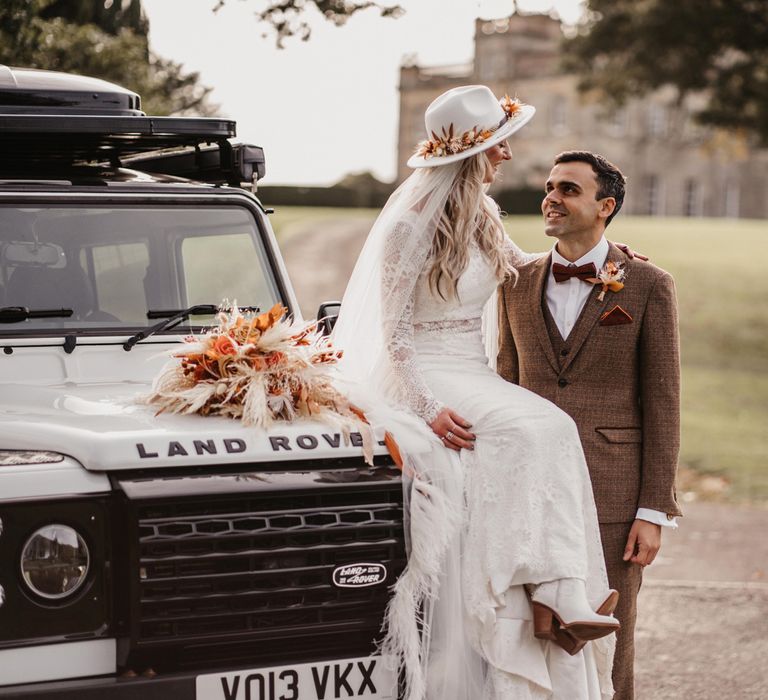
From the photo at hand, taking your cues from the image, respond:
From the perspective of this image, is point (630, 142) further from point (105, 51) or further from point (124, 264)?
point (124, 264)

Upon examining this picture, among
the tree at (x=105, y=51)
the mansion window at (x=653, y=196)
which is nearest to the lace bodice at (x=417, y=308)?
the tree at (x=105, y=51)

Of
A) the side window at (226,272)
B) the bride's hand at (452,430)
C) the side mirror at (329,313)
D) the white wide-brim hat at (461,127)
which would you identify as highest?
the white wide-brim hat at (461,127)

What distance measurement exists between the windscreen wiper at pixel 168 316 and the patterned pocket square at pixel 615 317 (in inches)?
61.9

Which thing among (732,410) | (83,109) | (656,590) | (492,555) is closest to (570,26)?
(732,410)

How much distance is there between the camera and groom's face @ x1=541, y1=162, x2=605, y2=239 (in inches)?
174

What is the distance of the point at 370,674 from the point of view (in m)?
3.69

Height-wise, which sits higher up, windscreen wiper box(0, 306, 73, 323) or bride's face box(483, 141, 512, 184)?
bride's face box(483, 141, 512, 184)

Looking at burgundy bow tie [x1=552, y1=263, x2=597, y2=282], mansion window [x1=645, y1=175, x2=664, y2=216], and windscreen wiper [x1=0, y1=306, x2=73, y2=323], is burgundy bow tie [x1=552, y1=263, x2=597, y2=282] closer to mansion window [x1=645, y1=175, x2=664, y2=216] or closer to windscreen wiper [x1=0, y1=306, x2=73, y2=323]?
windscreen wiper [x1=0, y1=306, x2=73, y2=323]

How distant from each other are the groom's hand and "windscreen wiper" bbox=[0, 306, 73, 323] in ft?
7.68

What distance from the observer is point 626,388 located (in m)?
4.38

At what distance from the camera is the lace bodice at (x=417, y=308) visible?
13.7 ft

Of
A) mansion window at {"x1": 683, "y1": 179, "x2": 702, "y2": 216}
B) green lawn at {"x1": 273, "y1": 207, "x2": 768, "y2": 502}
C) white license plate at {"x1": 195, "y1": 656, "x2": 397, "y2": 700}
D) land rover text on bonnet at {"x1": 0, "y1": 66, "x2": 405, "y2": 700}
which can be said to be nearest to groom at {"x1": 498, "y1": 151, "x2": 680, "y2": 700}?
land rover text on bonnet at {"x1": 0, "y1": 66, "x2": 405, "y2": 700}

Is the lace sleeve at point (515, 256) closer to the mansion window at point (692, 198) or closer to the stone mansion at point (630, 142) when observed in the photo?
the stone mansion at point (630, 142)

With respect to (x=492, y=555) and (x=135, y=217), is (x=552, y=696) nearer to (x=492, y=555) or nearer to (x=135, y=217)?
(x=492, y=555)
